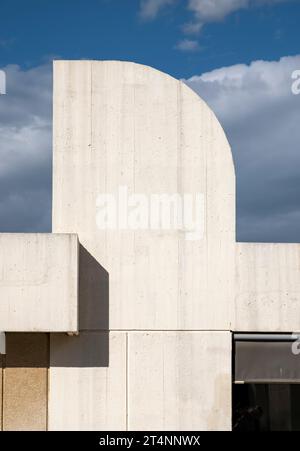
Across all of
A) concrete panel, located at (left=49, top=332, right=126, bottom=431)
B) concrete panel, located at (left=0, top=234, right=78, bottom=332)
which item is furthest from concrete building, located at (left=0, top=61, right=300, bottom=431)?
concrete panel, located at (left=0, top=234, right=78, bottom=332)

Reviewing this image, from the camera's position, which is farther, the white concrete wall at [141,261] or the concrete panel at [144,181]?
the concrete panel at [144,181]

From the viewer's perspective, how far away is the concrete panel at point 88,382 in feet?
37.8

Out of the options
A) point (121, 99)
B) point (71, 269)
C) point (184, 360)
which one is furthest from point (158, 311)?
point (121, 99)

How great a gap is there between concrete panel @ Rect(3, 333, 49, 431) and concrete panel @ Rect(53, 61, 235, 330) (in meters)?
0.90

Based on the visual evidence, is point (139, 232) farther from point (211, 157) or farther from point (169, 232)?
point (211, 157)

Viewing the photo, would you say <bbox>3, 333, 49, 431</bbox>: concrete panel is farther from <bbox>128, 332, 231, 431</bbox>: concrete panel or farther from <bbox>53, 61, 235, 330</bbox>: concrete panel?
<bbox>128, 332, 231, 431</bbox>: concrete panel

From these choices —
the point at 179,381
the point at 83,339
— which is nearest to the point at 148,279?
the point at 83,339

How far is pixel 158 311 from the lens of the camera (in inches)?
464

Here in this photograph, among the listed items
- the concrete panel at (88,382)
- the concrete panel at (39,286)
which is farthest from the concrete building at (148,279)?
the concrete panel at (39,286)

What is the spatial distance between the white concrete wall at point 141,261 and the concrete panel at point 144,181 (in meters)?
0.02

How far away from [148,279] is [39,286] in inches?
74.4

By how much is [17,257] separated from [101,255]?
148cm

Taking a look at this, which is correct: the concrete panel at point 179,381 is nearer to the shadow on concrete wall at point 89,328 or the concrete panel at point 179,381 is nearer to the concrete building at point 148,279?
the concrete building at point 148,279

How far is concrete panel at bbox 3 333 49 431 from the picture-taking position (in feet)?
37.7
